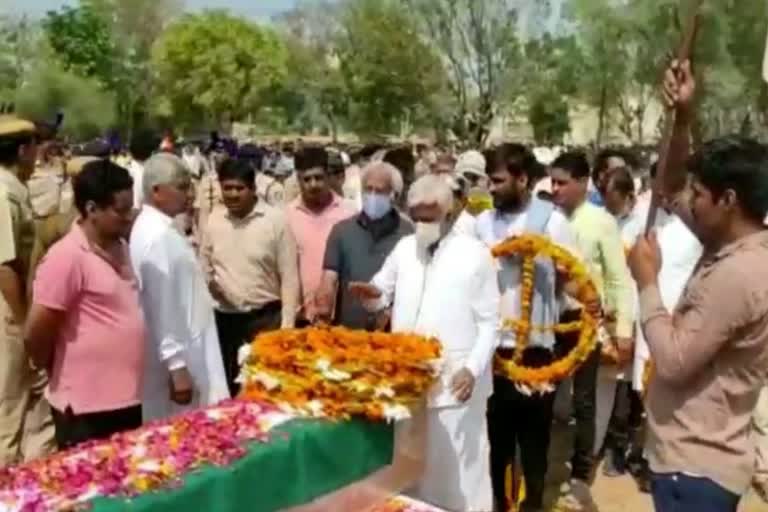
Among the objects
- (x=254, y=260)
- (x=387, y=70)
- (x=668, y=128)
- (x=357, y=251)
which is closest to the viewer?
(x=668, y=128)

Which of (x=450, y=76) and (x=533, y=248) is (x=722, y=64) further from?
(x=533, y=248)

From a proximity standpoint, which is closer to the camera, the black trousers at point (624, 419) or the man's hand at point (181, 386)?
the man's hand at point (181, 386)

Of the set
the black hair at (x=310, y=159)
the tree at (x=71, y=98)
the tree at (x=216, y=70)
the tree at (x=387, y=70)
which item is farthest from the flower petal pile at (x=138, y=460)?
the tree at (x=216, y=70)

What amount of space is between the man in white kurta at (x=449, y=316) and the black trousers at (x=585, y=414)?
1433 mm

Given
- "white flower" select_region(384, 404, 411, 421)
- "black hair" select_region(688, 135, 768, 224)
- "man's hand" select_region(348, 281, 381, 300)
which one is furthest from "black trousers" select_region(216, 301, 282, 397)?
"black hair" select_region(688, 135, 768, 224)

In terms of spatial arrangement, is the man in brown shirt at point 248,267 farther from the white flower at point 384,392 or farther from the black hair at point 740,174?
the black hair at point 740,174

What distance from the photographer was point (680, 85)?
140 inches

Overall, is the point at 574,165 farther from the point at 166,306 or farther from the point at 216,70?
the point at 216,70

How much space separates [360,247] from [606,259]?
56.0 inches

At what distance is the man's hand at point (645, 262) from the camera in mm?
3572

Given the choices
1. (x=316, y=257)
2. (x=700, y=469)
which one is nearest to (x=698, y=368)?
(x=700, y=469)

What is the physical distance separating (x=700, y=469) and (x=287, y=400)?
66.2 inches

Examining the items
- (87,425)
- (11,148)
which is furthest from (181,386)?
(11,148)

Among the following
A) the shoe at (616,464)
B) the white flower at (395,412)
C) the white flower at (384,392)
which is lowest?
the shoe at (616,464)
